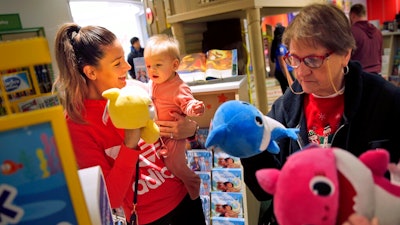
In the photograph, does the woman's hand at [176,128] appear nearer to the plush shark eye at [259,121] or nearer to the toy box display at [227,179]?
the toy box display at [227,179]

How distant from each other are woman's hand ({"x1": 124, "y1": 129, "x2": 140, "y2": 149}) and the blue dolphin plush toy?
0.79 ft

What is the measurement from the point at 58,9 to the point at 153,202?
6.43 feet

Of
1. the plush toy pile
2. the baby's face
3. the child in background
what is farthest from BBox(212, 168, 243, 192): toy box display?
the plush toy pile

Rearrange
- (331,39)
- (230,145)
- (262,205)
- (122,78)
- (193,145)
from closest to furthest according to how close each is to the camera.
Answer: (230,145) → (331,39) → (122,78) → (193,145) → (262,205)

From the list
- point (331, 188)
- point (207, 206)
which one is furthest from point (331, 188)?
point (207, 206)

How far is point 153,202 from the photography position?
1.15m

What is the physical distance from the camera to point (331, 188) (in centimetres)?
43

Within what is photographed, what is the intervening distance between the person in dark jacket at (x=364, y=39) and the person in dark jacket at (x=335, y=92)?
2.90 meters

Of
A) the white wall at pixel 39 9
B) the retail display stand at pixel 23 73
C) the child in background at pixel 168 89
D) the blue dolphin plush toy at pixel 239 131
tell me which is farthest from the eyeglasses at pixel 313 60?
the white wall at pixel 39 9

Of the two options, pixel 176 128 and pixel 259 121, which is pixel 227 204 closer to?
pixel 176 128

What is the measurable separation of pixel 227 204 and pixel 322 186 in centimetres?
135

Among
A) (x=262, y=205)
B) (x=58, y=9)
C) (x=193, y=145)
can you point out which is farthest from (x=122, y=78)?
(x=58, y=9)

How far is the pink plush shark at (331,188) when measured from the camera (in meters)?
0.42

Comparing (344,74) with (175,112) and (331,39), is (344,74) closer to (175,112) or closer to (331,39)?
(331,39)
